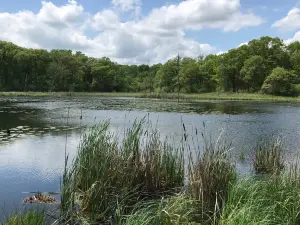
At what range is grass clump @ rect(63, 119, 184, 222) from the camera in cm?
767

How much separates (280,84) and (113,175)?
83.5 meters

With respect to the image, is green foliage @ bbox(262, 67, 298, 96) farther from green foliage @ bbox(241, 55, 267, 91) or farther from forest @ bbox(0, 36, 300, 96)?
green foliage @ bbox(241, 55, 267, 91)

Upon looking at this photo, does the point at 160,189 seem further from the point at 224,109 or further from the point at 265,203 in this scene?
the point at 224,109

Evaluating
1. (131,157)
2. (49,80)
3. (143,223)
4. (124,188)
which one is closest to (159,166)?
(131,157)

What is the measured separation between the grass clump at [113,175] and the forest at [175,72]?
80028mm

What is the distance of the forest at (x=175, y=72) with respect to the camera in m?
91.4

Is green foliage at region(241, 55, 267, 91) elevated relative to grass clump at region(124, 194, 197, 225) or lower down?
elevated

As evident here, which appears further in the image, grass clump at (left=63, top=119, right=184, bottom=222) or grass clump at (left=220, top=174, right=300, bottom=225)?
grass clump at (left=63, top=119, right=184, bottom=222)

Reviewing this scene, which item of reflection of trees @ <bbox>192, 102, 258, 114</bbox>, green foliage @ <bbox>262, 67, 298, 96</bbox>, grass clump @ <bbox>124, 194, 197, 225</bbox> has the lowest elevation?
reflection of trees @ <bbox>192, 102, 258, 114</bbox>

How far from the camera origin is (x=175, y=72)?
358ft

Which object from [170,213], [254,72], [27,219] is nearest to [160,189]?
[170,213]

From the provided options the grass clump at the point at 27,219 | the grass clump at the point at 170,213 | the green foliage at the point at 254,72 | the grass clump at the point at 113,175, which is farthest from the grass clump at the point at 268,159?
the green foliage at the point at 254,72

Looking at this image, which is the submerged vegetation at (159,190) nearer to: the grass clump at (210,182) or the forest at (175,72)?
the grass clump at (210,182)

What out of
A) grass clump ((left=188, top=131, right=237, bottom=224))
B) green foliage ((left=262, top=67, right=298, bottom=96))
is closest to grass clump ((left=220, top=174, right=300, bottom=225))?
grass clump ((left=188, top=131, right=237, bottom=224))
